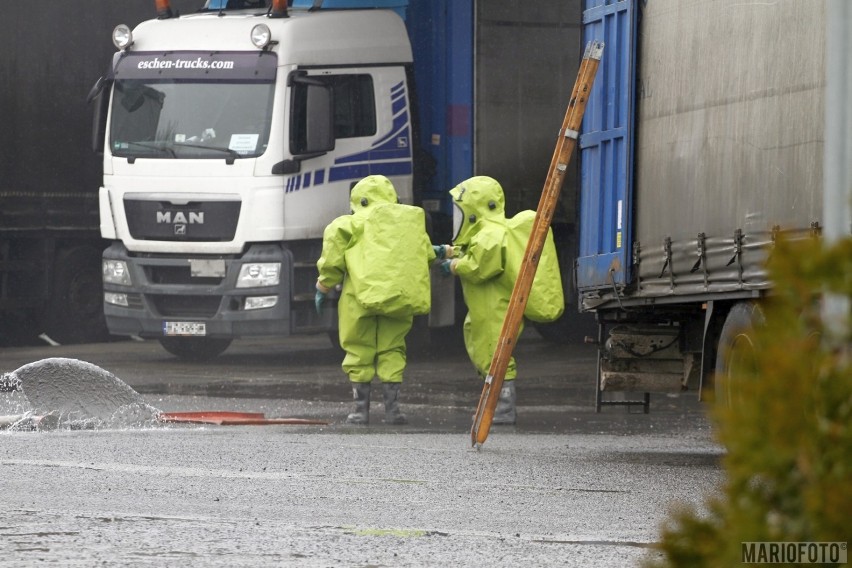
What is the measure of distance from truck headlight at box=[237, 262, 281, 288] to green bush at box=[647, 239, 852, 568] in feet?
43.4

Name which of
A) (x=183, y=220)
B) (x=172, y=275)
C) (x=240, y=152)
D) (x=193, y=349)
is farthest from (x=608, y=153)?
(x=193, y=349)

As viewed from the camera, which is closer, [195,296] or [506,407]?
[506,407]

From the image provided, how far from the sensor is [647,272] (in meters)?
10.1

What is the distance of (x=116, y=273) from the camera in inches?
634

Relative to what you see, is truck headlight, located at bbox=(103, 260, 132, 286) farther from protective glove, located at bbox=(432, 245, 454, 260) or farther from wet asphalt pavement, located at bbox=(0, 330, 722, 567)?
protective glove, located at bbox=(432, 245, 454, 260)

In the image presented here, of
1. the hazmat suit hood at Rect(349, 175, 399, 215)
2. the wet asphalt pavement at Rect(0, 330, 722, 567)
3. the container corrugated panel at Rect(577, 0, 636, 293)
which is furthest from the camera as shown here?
the hazmat suit hood at Rect(349, 175, 399, 215)

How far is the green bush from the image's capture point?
204cm

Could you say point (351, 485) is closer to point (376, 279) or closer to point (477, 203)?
point (376, 279)

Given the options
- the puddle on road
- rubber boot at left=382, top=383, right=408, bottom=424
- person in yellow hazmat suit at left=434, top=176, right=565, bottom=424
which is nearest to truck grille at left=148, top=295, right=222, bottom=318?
rubber boot at left=382, top=383, right=408, bottom=424

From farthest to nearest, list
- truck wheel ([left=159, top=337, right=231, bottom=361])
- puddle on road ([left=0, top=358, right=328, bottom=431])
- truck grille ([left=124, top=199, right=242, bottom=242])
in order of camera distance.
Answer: truck wheel ([left=159, top=337, right=231, bottom=361])
truck grille ([left=124, top=199, right=242, bottom=242])
puddle on road ([left=0, top=358, right=328, bottom=431])

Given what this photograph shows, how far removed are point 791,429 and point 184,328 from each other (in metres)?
13.9

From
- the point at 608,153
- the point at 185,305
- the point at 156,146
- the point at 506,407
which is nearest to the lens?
the point at 608,153

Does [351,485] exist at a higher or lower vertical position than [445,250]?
lower

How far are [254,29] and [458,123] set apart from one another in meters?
2.14
